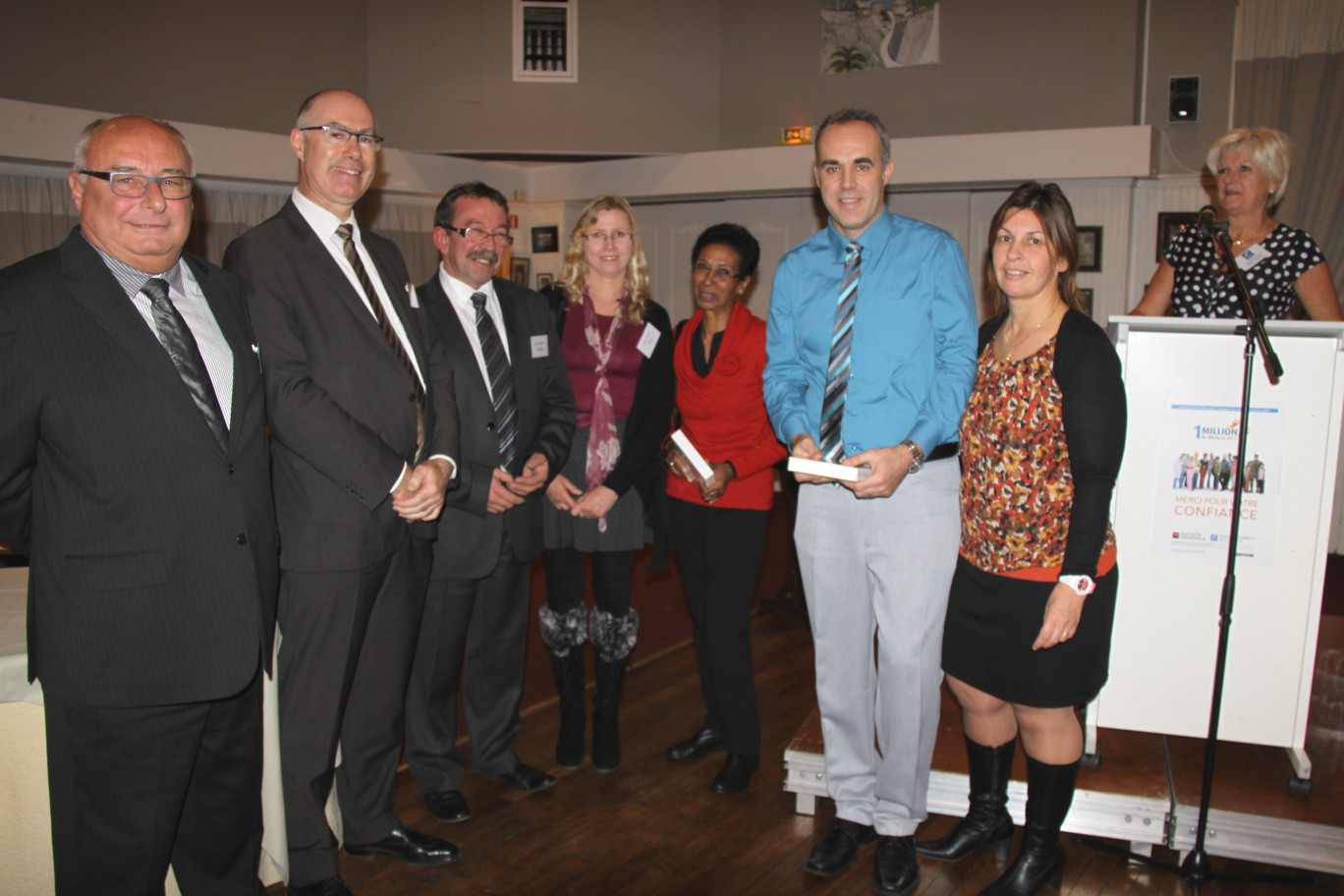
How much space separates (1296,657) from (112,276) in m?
3.27

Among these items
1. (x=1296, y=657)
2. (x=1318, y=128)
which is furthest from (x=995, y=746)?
(x=1318, y=128)

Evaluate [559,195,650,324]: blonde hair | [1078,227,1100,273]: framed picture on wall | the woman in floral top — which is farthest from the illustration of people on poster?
[1078,227,1100,273]: framed picture on wall

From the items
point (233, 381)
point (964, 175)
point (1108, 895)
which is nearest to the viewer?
point (233, 381)

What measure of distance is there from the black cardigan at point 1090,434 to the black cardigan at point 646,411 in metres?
1.36

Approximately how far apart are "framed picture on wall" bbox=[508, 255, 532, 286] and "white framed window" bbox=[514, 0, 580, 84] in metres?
1.74

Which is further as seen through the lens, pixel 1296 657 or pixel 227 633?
pixel 1296 657

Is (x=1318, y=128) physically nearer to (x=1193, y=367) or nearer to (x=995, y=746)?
(x=1193, y=367)

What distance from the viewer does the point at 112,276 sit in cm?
186

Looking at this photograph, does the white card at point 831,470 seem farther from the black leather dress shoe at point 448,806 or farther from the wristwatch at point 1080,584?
the black leather dress shoe at point 448,806

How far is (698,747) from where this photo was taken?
3369mm

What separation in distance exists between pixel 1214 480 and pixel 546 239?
697cm

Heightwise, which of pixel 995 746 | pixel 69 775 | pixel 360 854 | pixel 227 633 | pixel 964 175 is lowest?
pixel 360 854

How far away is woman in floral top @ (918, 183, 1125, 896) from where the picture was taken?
2.18 metres

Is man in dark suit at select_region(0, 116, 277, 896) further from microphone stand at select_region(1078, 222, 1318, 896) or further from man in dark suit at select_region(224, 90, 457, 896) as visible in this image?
microphone stand at select_region(1078, 222, 1318, 896)
